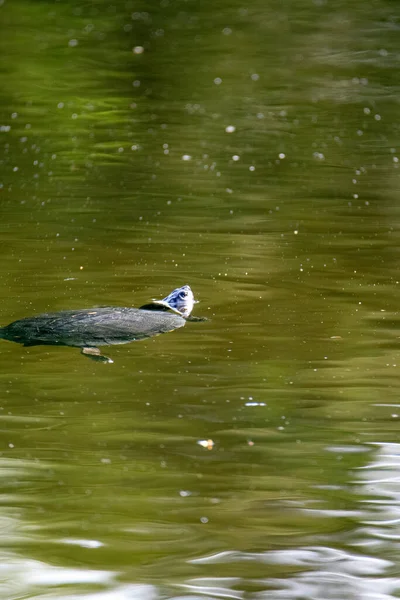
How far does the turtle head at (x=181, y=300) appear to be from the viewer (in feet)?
16.0

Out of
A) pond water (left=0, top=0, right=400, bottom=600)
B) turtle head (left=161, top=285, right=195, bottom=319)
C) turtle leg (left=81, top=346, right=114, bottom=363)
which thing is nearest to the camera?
pond water (left=0, top=0, right=400, bottom=600)

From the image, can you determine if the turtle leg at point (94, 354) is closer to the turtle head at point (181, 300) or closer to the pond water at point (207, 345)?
the pond water at point (207, 345)

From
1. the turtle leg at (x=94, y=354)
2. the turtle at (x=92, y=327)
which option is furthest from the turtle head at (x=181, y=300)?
the turtle leg at (x=94, y=354)

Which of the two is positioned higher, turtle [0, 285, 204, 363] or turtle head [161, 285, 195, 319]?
turtle head [161, 285, 195, 319]

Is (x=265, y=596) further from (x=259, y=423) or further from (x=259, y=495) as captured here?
(x=259, y=423)

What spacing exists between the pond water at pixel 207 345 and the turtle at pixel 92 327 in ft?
0.21

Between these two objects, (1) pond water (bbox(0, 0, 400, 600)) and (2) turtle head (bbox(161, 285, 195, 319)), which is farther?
(2) turtle head (bbox(161, 285, 195, 319))

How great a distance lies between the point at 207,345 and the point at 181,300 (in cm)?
40

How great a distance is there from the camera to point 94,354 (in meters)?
4.48

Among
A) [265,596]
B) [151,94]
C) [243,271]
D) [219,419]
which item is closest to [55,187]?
[243,271]

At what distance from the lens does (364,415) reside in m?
3.95

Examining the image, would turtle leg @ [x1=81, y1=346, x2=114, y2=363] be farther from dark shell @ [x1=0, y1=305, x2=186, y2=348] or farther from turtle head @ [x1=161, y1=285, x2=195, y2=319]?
turtle head @ [x1=161, y1=285, x2=195, y2=319]

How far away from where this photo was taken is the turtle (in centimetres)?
453

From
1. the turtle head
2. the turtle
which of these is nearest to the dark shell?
the turtle
